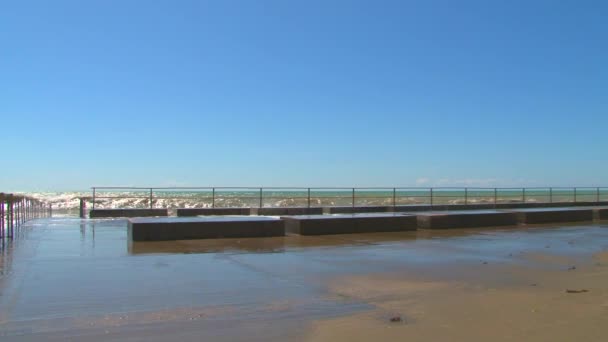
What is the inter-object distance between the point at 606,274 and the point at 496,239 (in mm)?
5126

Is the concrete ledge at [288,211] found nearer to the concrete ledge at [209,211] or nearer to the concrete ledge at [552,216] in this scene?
the concrete ledge at [209,211]

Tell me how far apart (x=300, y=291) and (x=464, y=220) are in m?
10.8

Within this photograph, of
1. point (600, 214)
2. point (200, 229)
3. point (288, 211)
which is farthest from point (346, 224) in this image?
point (600, 214)

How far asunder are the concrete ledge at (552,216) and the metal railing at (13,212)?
14422mm

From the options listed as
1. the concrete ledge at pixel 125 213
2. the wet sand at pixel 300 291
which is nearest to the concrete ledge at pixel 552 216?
the wet sand at pixel 300 291

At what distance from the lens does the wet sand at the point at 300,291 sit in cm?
553

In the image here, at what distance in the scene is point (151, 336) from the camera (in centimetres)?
530

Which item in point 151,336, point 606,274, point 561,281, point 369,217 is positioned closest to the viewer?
point 151,336

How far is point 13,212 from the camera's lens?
16703 millimetres

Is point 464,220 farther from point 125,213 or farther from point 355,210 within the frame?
point 125,213

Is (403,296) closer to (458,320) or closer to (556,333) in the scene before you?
(458,320)

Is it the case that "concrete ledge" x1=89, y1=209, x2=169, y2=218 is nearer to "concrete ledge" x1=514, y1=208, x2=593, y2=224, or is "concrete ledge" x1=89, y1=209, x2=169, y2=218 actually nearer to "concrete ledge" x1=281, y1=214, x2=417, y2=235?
"concrete ledge" x1=281, y1=214, x2=417, y2=235

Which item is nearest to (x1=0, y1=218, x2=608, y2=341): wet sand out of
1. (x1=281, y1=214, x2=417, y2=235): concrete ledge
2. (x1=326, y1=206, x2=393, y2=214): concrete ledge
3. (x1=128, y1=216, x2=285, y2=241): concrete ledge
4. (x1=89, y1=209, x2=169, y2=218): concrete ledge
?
(x1=128, y1=216, x2=285, y2=241): concrete ledge

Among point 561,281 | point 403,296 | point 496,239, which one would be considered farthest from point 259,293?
point 496,239
